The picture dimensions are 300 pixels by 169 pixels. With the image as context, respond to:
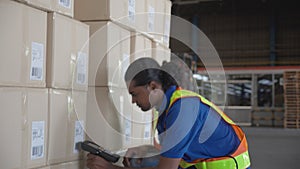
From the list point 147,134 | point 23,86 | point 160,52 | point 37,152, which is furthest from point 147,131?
point 23,86

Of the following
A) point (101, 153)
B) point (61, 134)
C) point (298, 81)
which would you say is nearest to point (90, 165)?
point (101, 153)

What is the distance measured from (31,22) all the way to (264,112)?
13761 millimetres

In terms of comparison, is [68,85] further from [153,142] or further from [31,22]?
[153,142]

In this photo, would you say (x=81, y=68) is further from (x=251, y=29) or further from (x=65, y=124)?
(x=251, y=29)

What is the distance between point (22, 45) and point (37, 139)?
0.35m

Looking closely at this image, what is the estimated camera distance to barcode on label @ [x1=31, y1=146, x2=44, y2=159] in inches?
56.4

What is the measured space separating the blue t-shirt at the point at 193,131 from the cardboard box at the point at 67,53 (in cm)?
40

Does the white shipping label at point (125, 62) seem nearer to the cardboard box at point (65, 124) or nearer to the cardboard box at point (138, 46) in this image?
the cardboard box at point (138, 46)

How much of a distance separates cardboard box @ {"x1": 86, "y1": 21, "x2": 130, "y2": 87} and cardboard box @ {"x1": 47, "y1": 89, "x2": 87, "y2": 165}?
0.14 metres

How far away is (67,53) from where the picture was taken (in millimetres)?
1635

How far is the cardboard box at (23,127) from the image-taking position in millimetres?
1300

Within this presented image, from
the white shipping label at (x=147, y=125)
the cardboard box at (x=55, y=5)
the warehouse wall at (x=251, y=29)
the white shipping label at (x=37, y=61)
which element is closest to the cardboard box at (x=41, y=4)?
the cardboard box at (x=55, y=5)

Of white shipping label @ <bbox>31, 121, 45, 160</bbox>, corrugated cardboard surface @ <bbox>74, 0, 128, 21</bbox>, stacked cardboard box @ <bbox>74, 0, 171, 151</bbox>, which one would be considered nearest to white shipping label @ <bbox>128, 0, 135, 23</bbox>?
stacked cardboard box @ <bbox>74, 0, 171, 151</bbox>

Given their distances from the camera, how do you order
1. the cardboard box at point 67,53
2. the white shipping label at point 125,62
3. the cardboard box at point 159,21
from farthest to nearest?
the cardboard box at point 159,21 → the white shipping label at point 125,62 → the cardboard box at point 67,53
